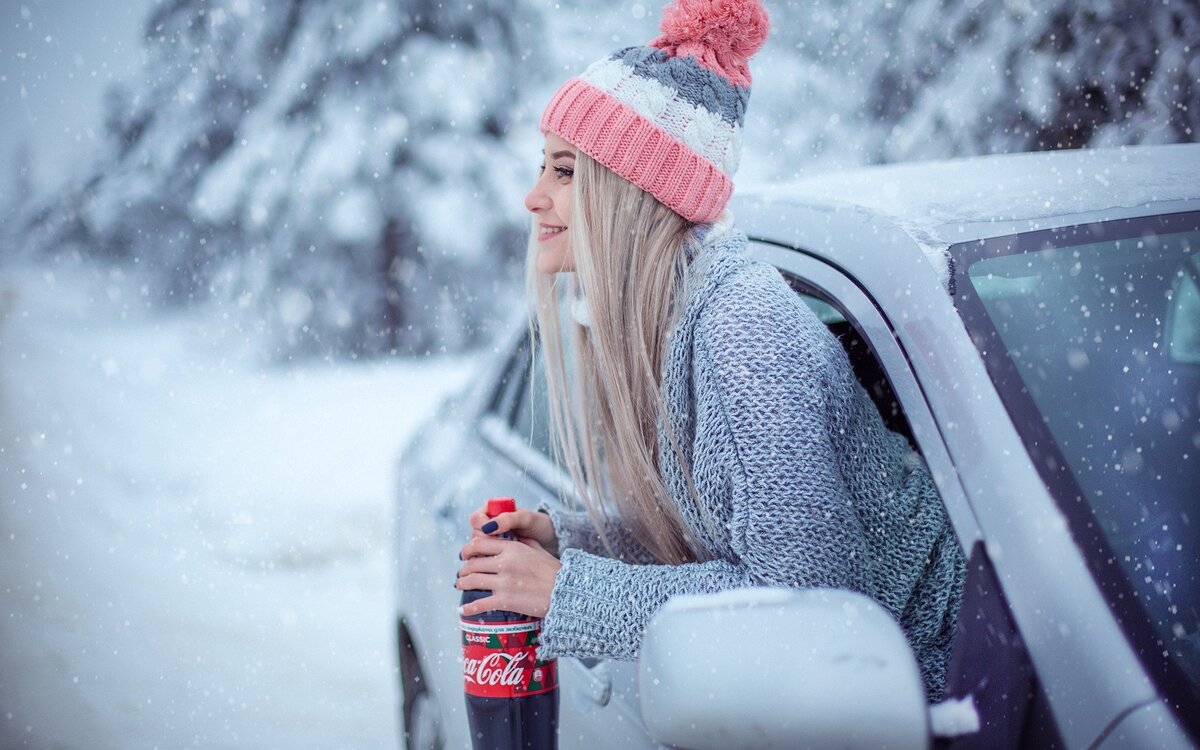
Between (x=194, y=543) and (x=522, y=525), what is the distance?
12.8 feet

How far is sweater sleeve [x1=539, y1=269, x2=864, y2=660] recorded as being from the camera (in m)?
1.25

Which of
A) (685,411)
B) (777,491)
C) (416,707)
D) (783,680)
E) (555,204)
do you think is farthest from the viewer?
(416,707)

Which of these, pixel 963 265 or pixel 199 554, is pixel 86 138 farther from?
pixel 963 265

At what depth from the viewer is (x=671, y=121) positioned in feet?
5.25

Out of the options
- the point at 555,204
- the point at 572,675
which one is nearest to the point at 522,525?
the point at 572,675

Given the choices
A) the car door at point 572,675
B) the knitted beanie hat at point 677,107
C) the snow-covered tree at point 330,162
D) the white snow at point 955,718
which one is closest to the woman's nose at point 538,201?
the knitted beanie hat at point 677,107

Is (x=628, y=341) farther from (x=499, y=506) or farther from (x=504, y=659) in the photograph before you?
(x=504, y=659)

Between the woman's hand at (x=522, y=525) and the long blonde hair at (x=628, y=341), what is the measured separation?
0.09 m

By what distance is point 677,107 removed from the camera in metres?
1.61

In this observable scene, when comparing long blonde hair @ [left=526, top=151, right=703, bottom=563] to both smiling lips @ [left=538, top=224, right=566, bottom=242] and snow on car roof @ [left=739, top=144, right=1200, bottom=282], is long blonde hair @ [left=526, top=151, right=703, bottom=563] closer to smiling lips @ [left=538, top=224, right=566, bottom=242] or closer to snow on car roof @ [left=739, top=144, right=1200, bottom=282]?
smiling lips @ [left=538, top=224, right=566, bottom=242]

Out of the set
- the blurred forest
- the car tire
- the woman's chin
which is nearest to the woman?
the woman's chin

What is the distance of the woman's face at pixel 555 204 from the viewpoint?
66.6 inches

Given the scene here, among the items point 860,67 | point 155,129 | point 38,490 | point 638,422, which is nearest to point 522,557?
point 638,422

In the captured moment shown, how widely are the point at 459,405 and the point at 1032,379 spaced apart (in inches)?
79.0
